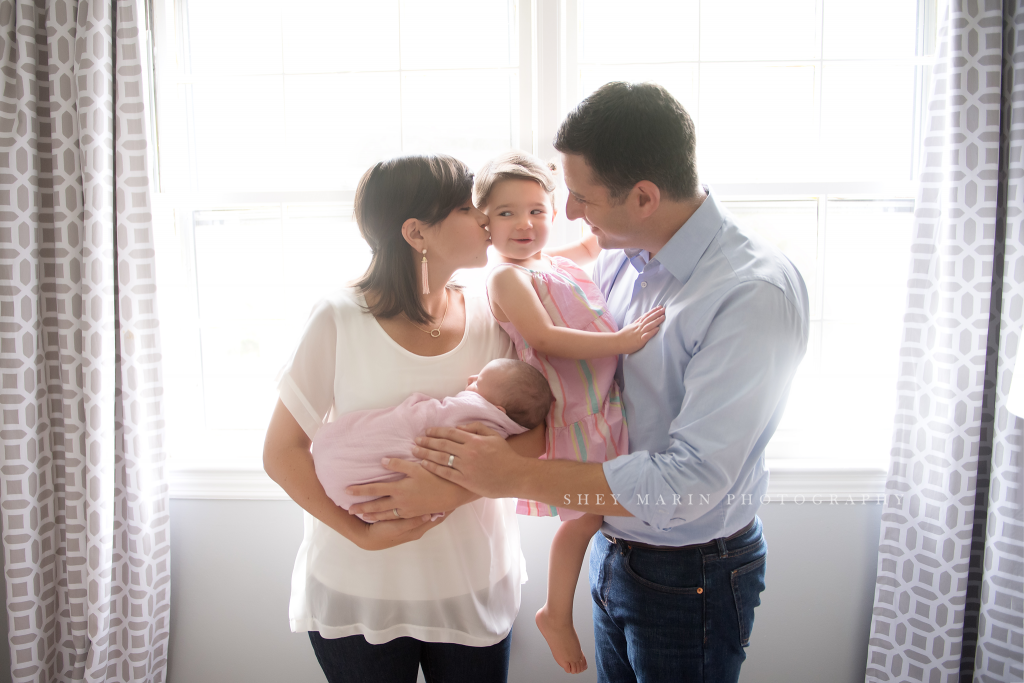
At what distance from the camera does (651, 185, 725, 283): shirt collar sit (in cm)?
110

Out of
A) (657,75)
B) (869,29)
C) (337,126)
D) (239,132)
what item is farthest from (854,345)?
(239,132)

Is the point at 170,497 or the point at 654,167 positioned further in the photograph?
the point at 170,497

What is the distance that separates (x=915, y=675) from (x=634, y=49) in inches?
88.3

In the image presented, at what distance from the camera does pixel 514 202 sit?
130 centimetres

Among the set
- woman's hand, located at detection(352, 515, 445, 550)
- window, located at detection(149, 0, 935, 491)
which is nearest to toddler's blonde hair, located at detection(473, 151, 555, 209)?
window, located at detection(149, 0, 935, 491)

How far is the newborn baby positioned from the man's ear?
1.36 feet

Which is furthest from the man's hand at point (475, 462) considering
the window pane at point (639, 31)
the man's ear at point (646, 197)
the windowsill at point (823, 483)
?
the window pane at point (639, 31)

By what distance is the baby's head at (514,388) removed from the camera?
1.20m

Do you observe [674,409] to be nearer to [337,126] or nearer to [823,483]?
[823,483]

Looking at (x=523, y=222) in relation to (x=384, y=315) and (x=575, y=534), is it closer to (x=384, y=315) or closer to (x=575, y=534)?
(x=384, y=315)

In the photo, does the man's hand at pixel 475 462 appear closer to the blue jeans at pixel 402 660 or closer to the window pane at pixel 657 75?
the blue jeans at pixel 402 660

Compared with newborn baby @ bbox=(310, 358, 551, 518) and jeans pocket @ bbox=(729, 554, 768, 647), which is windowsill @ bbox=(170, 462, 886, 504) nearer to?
jeans pocket @ bbox=(729, 554, 768, 647)

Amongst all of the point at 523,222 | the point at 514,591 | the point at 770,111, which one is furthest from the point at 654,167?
the point at 770,111

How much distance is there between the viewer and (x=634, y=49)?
6.25 ft
